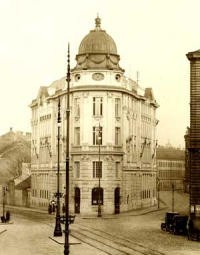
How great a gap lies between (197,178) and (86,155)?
23.8 meters

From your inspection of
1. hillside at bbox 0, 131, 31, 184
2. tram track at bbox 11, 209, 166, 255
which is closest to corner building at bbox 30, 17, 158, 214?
tram track at bbox 11, 209, 166, 255

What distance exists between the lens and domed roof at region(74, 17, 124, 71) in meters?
71.4

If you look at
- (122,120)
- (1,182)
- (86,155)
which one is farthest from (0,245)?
(1,182)

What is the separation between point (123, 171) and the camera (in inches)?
2840

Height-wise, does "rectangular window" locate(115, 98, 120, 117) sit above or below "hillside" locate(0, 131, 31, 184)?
above

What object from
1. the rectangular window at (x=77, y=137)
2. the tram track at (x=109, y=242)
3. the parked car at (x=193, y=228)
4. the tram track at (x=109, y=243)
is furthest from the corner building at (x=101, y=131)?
the parked car at (x=193, y=228)

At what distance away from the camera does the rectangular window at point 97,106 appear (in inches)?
2768

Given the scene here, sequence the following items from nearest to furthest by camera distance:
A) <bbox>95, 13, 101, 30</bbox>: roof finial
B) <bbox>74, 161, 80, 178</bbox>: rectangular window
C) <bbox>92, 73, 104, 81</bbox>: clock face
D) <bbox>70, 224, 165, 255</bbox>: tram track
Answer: <bbox>70, 224, 165, 255</bbox>: tram track → <bbox>92, 73, 104, 81</bbox>: clock face → <bbox>74, 161, 80, 178</bbox>: rectangular window → <bbox>95, 13, 101, 30</bbox>: roof finial

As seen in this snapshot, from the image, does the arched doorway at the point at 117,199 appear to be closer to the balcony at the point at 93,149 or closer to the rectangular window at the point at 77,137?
the balcony at the point at 93,149

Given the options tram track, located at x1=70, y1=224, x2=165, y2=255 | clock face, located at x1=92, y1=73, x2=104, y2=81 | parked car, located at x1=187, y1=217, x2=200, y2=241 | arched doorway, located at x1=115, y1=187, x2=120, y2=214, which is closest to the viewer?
tram track, located at x1=70, y1=224, x2=165, y2=255

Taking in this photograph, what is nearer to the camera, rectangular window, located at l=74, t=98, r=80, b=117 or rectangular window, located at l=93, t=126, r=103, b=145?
rectangular window, located at l=93, t=126, r=103, b=145

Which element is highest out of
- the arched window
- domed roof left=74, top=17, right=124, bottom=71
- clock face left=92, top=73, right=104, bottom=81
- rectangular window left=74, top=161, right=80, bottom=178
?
domed roof left=74, top=17, right=124, bottom=71

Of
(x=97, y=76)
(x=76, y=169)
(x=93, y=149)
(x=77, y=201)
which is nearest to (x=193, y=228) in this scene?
(x=93, y=149)

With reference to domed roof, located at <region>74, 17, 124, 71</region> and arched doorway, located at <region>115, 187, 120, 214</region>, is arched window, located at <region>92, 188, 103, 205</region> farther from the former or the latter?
domed roof, located at <region>74, 17, 124, 71</region>
